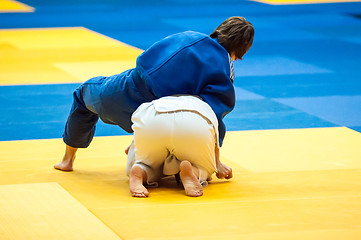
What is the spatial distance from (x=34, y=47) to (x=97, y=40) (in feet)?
3.86

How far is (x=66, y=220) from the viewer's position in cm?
332

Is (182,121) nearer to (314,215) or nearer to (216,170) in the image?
(216,170)

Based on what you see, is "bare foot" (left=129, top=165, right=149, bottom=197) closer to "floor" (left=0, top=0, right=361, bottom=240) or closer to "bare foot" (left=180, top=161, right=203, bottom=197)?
"floor" (left=0, top=0, right=361, bottom=240)

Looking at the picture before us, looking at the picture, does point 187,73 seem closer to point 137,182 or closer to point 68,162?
point 137,182

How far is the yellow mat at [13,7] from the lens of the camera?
16.0m

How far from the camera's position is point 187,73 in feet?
13.4

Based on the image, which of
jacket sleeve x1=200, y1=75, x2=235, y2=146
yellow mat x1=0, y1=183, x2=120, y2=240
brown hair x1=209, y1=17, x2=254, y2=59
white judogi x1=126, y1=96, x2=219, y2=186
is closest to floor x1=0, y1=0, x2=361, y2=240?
yellow mat x1=0, y1=183, x2=120, y2=240

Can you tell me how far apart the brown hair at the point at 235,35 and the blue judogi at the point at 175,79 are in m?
0.11

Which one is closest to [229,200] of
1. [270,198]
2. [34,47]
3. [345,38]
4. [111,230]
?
[270,198]

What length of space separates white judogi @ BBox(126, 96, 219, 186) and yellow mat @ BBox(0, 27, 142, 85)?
468 cm

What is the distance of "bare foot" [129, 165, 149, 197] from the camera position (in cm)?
389

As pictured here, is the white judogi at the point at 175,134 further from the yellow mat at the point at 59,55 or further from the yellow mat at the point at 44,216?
the yellow mat at the point at 59,55

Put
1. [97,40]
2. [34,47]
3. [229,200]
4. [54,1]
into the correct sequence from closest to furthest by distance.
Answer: [229,200] → [34,47] → [97,40] → [54,1]

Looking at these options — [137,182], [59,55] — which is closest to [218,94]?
[137,182]
